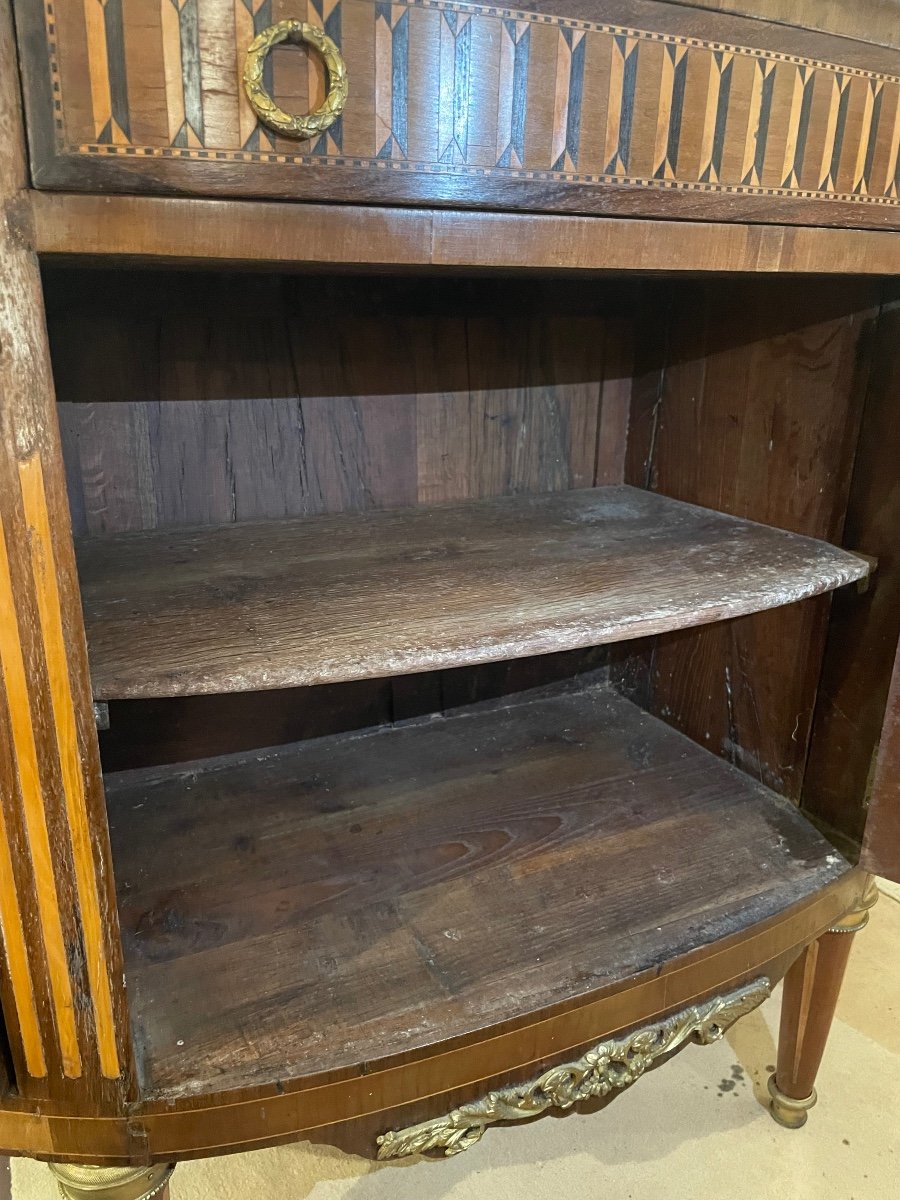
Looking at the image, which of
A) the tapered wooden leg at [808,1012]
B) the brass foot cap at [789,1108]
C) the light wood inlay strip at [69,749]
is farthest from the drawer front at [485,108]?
the brass foot cap at [789,1108]

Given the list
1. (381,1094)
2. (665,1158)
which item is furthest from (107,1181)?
(665,1158)

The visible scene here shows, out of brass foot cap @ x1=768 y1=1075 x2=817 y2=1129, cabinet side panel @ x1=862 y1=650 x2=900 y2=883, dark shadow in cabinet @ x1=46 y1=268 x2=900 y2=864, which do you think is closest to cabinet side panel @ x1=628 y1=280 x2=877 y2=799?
dark shadow in cabinet @ x1=46 y1=268 x2=900 y2=864

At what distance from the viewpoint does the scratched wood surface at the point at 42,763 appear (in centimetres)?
44

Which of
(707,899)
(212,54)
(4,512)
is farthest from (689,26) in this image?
(707,899)

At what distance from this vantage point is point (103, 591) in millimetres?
729

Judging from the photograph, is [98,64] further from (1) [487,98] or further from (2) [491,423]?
(2) [491,423]

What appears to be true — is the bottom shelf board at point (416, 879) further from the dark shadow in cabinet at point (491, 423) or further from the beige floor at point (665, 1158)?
the beige floor at point (665, 1158)

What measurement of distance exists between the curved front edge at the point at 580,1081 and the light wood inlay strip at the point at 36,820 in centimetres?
28

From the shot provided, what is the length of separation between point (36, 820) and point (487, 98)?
52 centimetres

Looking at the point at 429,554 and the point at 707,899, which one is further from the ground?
the point at 429,554

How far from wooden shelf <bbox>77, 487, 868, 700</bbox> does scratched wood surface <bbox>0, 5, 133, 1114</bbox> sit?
6 centimetres

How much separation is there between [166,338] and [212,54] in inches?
17.4

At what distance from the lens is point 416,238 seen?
1.74ft

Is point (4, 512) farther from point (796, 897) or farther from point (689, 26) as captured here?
point (796, 897)
